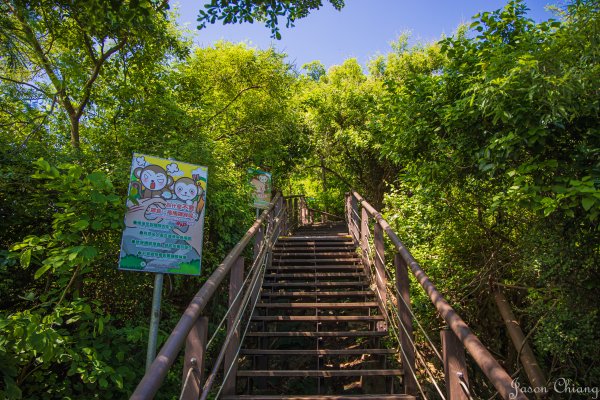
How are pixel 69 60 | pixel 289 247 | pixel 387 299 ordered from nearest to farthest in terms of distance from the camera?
pixel 387 299 → pixel 69 60 → pixel 289 247

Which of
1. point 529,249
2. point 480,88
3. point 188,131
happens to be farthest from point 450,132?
point 188,131

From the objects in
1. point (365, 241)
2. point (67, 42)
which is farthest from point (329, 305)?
point (67, 42)

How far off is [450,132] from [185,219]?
240 centimetres

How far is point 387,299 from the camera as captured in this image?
371 centimetres

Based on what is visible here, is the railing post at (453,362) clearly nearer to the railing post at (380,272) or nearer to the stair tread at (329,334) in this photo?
the stair tread at (329,334)

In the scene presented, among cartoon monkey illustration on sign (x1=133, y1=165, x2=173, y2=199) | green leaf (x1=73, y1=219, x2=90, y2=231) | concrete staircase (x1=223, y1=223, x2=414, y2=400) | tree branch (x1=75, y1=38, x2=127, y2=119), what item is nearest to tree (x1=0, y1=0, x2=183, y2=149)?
tree branch (x1=75, y1=38, x2=127, y2=119)

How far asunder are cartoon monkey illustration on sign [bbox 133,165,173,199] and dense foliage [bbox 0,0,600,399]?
0.19 metres

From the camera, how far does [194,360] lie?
1838 millimetres

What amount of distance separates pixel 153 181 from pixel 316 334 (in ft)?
6.72

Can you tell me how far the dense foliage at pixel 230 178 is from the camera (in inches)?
92.7

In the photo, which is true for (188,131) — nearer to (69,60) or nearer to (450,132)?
(69,60)

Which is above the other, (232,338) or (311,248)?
(311,248)

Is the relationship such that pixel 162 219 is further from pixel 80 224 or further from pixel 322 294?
pixel 322 294

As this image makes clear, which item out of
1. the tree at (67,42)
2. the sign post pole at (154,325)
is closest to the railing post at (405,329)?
the sign post pole at (154,325)
